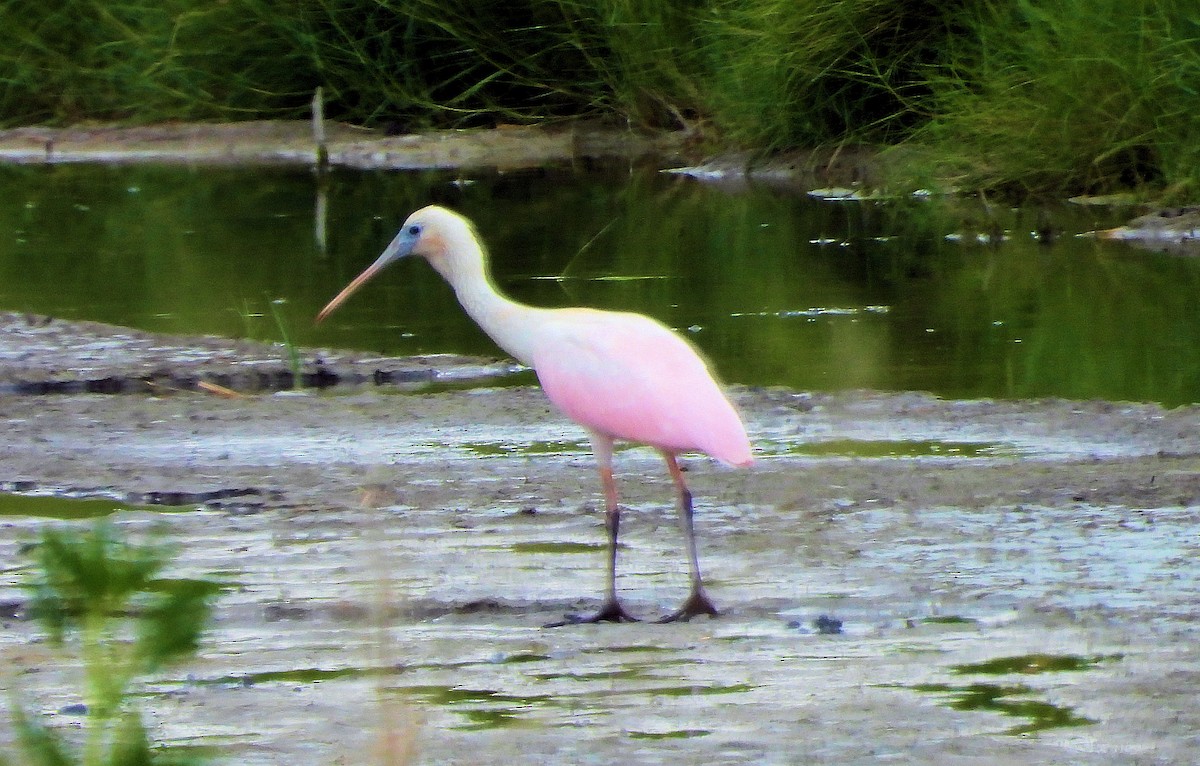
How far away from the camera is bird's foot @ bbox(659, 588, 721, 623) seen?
5074 mm

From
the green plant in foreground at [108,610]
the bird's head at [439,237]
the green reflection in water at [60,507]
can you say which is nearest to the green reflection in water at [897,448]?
the bird's head at [439,237]

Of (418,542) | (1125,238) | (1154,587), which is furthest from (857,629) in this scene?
(1125,238)

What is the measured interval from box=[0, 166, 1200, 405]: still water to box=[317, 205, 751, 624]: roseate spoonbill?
11.1 ft

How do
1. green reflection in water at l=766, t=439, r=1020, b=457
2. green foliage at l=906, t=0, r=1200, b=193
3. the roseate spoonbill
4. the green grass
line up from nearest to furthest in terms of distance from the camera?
the roseate spoonbill, green reflection in water at l=766, t=439, r=1020, b=457, green foliage at l=906, t=0, r=1200, b=193, the green grass

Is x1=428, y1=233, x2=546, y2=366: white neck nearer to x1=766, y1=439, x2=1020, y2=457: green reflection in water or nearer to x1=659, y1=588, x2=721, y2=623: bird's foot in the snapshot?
x1=659, y1=588, x2=721, y2=623: bird's foot

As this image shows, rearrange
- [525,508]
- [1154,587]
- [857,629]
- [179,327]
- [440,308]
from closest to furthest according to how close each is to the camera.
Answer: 1. [857,629]
2. [1154,587]
3. [525,508]
4. [179,327]
5. [440,308]

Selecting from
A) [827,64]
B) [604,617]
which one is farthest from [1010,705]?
[827,64]

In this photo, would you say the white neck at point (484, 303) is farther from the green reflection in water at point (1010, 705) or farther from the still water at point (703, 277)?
the still water at point (703, 277)

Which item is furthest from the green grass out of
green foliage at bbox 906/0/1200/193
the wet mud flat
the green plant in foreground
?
the green plant in foreground

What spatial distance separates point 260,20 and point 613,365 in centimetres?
1997

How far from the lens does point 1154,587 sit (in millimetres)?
5207

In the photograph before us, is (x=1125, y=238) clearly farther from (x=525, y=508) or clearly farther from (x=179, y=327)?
(x=525, y=508)

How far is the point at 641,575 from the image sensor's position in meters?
5.66

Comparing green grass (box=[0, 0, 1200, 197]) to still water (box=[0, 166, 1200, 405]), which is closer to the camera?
still water (box=[0, 166, 1200, 405])
